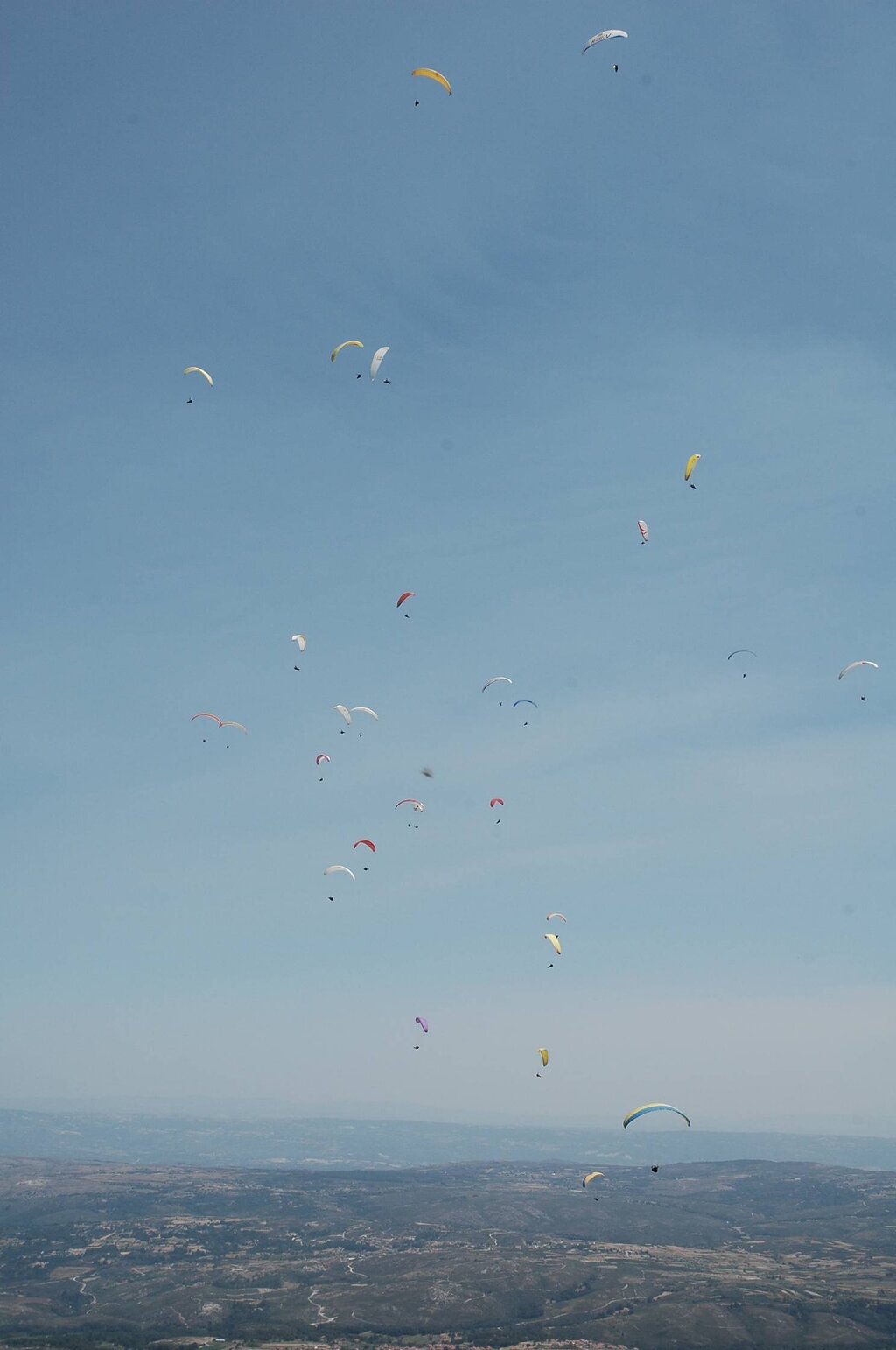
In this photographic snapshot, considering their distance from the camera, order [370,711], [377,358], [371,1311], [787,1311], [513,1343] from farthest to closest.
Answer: [371,1311]
[787,1311]
[513,1343]
[370,711]
[377,358]

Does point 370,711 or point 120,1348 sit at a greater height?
point 370,711

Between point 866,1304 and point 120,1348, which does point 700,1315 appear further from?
point 120,1348

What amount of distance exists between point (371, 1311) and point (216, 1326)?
3276 centimetres

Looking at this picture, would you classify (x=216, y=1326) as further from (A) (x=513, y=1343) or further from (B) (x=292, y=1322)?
(A) (x=513, y=1343)

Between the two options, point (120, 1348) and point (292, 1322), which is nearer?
point (120, 1348)

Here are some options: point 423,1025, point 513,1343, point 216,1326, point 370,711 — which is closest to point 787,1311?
point 513,1343

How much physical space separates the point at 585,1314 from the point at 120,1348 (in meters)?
91.7

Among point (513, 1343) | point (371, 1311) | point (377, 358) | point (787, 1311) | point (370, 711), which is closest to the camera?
point (377, 358)

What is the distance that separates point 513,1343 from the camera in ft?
566

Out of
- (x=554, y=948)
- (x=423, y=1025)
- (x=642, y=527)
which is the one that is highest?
(x=642, y=527)

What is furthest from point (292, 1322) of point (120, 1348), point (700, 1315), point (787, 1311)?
point (787, 1311)

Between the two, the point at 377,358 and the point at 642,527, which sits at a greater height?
the point at 377,358

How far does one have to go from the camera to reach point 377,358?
8344 centimetres

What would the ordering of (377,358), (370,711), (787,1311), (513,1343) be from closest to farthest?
(377,358) < (370,711) < (513,1343) < (787,1311)
